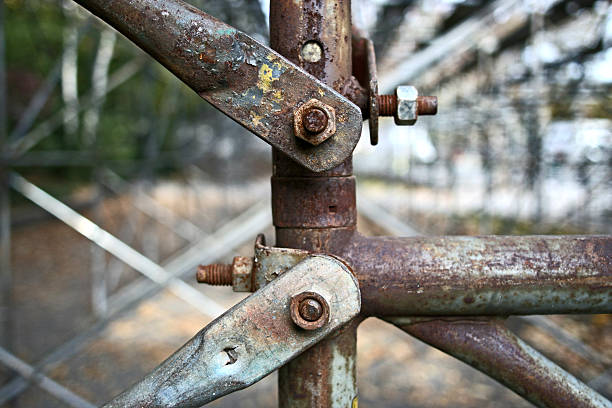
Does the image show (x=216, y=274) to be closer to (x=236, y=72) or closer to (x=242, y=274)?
(x=242, y=274)

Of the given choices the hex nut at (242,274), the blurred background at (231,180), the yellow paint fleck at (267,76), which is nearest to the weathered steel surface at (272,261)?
the hex nut at (242,274)

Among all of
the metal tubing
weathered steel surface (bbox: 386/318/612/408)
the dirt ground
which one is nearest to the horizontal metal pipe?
weathered steel surface (bbox: 386/318/612/408)

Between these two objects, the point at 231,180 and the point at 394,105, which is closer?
the point at 394,105

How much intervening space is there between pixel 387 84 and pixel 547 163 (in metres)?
3.04

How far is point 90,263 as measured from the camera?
716 centimetres

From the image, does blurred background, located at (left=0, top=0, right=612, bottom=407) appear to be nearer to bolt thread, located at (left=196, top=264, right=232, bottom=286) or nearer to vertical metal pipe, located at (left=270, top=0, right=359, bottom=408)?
bolt thread, located at (left=196, top=264, right=232, bottom=286)

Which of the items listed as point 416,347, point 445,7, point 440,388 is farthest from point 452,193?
point 440,388

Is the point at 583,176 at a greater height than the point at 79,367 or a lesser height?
greater

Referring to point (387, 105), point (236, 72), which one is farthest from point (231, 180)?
point (236, 72)

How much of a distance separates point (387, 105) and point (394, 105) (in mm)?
15

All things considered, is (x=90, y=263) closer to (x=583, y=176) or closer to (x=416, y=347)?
(x=416, y=347)

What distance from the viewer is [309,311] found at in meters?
0.82

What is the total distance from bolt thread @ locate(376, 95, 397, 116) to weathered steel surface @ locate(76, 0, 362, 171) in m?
0.18

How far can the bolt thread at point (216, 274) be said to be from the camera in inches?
41.3
